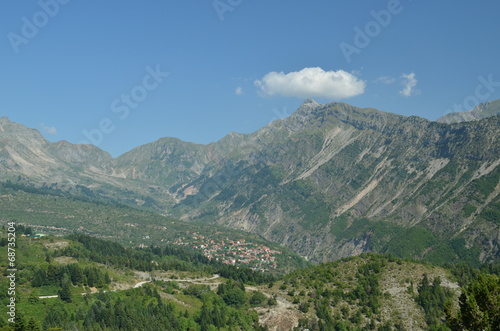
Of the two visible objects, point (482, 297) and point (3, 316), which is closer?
point (482, 297)

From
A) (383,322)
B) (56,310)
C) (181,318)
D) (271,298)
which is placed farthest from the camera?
(271,298)

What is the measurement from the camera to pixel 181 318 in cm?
12344

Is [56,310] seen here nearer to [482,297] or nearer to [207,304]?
[207,304]

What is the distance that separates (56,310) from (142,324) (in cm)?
2043

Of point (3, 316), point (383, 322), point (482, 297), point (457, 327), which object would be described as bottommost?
point (3, 316)

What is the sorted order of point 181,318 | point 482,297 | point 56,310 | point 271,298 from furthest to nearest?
point 271,298
point 181,318
point 56,310
point 482,297

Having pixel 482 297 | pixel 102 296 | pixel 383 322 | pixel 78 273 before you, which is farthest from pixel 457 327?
pixel 78 273

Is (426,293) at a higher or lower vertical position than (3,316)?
higher

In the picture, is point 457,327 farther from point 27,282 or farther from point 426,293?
point 27,282

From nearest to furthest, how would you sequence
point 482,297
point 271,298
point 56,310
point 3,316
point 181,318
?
point 482,297 < point 3,316 < point 56,310 < point 181,318 < point 271,298

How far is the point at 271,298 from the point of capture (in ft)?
472

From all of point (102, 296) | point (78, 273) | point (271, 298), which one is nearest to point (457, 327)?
point (271, 298)

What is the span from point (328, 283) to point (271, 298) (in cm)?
2044

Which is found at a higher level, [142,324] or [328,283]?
[328,283]
